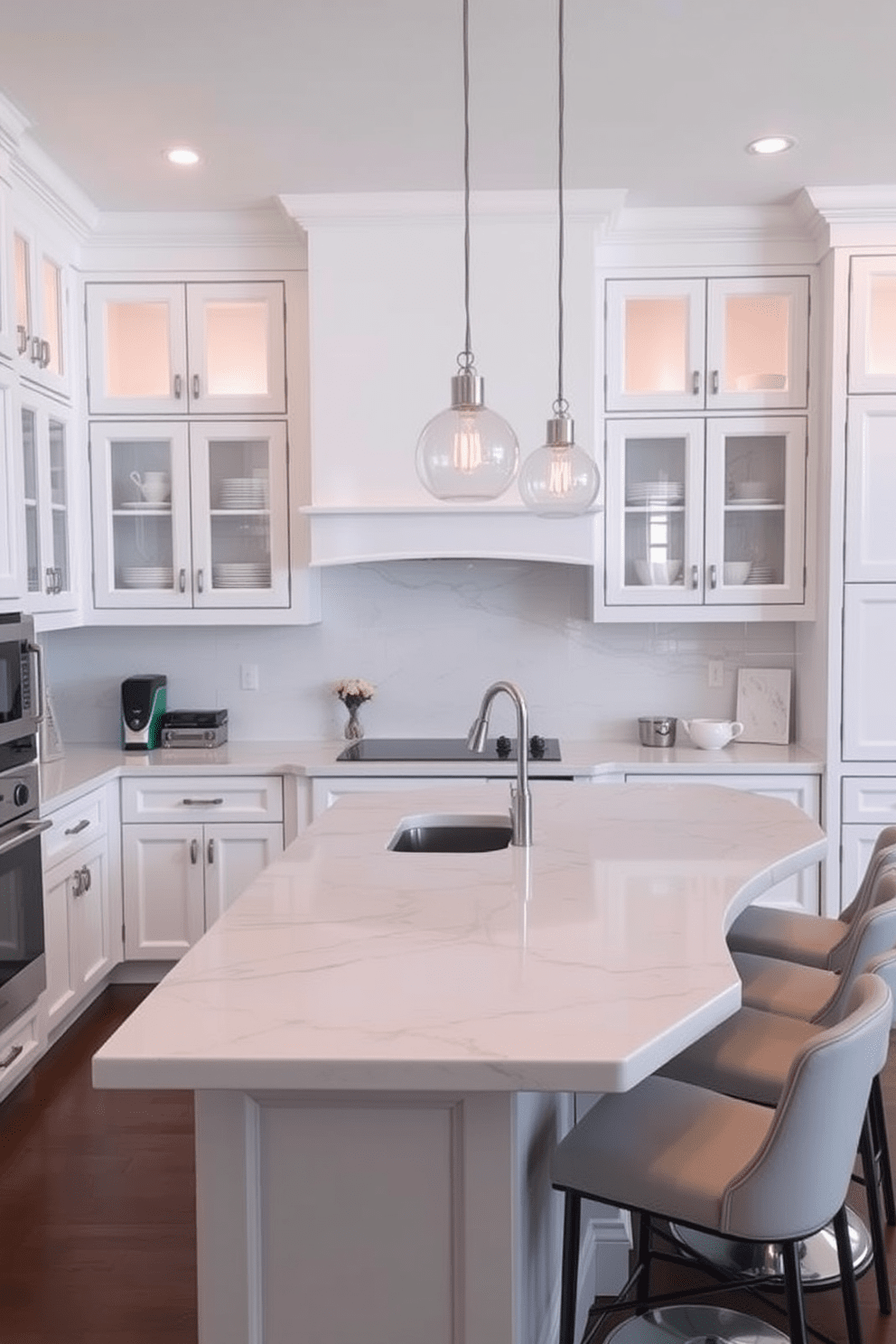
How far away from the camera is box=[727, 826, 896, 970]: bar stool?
2693 mm

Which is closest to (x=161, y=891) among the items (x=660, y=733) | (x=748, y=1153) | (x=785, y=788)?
(x=660, y=733)

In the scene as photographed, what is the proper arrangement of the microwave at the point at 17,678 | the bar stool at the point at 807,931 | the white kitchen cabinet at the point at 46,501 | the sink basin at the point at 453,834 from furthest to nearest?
the white kitchen cabinet at the point at 46,501, the microwave at the point at 17,678, the sink basin at the point at 453,834, the bar stool at the point at 807,931

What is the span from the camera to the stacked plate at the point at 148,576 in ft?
14.6

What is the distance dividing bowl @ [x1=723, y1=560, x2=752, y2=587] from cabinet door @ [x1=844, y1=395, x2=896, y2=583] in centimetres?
36

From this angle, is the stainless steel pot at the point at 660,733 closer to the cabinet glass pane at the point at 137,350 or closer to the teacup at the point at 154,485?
the teacup at the point at 154,485

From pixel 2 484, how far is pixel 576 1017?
8.64 ft

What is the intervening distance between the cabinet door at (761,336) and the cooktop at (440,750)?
4.53 ft

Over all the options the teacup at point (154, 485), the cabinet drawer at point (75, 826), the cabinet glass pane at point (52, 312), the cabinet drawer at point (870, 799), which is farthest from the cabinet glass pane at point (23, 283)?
the cabinet drawer at point (870, 799)

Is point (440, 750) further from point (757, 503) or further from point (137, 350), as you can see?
point (137, 350)

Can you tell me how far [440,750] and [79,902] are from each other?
1360 mm

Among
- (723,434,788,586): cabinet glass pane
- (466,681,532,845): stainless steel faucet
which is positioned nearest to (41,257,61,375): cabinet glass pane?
(466,681,532,845): stainless steel faucet

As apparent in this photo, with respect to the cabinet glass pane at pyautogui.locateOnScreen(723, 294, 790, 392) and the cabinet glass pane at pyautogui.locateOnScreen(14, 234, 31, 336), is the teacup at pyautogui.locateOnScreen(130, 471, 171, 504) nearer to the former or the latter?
the cabinet glass pane at pyautogui.locateOnScreen(14, 234, 31, 336)

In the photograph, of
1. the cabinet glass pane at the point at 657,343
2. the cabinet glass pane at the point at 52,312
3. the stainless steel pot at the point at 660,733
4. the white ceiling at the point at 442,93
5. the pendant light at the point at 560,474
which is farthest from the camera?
the stainless steel pot at the point at 660,733

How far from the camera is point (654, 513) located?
4.42 meters
